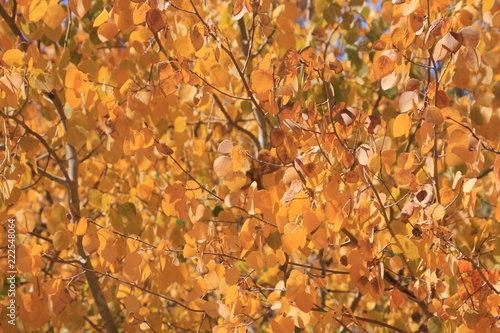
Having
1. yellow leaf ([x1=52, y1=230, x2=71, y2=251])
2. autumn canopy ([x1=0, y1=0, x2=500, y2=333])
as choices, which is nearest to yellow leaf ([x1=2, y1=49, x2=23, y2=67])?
autumn canopy ([x1=0, y1=0, x2=500, y2=333])

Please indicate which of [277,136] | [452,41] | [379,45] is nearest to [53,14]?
[277,136]

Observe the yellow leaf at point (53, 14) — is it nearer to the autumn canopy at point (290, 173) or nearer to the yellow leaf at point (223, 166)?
the autumn canopy at point (290, 173)

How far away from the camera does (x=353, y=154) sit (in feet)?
4.54

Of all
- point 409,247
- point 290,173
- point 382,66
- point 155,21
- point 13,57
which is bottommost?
point 409,247

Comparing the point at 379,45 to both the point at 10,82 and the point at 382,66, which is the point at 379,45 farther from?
the point at 10,82

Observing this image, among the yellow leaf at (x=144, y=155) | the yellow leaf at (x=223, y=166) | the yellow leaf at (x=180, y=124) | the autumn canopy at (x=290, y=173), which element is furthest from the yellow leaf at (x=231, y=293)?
the yellow leaf at (x=180, y=124)

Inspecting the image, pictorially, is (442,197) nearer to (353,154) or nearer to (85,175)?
(353,154)

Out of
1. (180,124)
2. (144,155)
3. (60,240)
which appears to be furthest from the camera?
(180,124)

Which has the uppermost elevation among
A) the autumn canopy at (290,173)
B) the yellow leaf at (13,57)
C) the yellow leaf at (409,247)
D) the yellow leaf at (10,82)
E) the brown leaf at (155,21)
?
the yellow leaf at (13,57)

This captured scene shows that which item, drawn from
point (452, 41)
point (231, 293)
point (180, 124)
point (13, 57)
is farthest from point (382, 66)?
point (13, 57)

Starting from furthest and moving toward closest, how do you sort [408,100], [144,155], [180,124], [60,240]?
[180,124]
[60,240]
[144,155]
[408,100]

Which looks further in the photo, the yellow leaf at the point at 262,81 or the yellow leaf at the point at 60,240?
the yellow leaf at the point at 60,240

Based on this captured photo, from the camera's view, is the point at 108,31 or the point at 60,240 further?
the point at 60,240

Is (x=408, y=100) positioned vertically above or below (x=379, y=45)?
below
